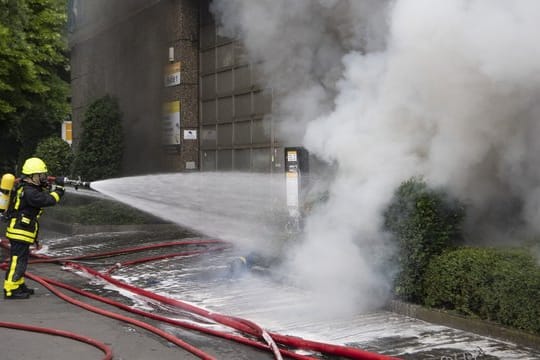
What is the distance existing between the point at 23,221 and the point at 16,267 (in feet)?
1.77

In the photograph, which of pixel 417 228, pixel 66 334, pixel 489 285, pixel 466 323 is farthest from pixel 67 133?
pixel 489 285

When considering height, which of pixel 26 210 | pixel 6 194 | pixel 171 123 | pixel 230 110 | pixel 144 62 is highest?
pixel 144 62

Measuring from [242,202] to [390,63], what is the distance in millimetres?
5036

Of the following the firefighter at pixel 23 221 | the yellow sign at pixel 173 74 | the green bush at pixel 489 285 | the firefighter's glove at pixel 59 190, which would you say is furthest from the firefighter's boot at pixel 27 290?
the yellow sign at pixel 173 74

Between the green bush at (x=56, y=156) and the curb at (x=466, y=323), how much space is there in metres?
13.8

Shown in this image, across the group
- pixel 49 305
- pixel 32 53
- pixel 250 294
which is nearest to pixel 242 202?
pixel 250 294

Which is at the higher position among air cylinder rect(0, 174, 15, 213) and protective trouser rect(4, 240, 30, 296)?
air cylinder rect(0, 174, 15, 213)

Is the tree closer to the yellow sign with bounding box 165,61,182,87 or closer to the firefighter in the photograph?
the yellow sign with bounding box 165,61,182,87

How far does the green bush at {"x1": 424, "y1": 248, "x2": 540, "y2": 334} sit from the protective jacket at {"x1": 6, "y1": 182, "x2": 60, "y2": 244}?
4.51 meters

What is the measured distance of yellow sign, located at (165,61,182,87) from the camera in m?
14.2

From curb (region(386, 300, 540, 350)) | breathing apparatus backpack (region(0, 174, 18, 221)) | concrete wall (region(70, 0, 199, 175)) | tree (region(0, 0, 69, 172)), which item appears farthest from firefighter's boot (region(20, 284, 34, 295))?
tree (region(0, 0, 69, 172))

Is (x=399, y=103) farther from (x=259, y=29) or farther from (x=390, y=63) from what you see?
(x=259, y=29)

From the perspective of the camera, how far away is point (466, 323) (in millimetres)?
5957

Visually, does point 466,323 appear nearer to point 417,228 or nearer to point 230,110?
point 417,228
